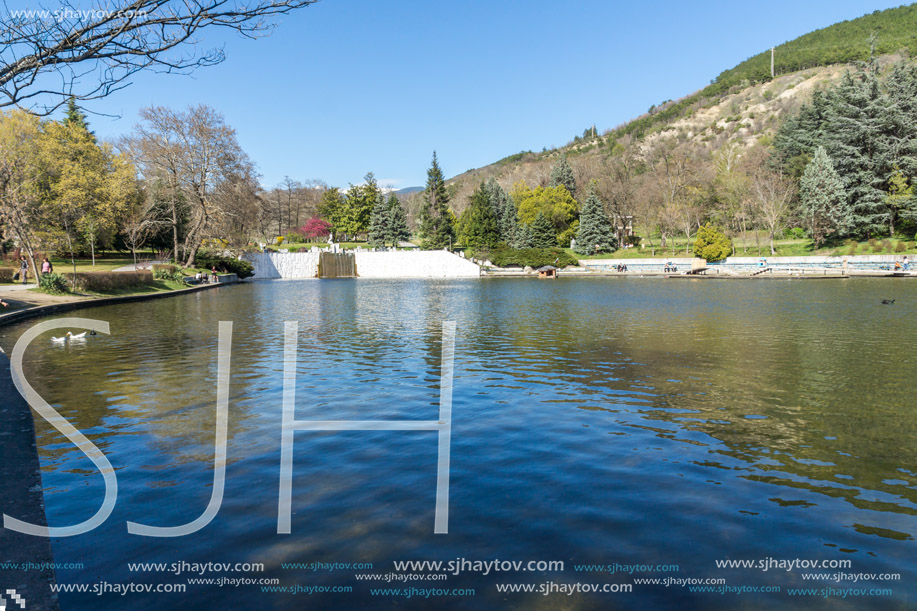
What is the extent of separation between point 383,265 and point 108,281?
138 feet

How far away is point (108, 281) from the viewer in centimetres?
2908

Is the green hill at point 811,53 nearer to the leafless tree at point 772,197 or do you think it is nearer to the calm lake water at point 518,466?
the leafless tree at point 772,197

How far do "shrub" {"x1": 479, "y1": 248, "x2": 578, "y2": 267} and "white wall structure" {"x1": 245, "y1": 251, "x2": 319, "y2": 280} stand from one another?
22.6 meters

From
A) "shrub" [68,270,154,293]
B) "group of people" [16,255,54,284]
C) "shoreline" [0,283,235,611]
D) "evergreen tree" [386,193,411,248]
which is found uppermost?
"evergreen tree" [386,193,411,248]

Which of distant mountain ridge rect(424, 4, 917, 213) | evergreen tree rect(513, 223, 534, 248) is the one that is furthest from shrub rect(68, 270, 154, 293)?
distant mountain ridge rect(424, 4, 917, 213)

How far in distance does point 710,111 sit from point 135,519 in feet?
520

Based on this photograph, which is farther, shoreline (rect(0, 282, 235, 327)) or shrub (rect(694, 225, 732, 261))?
shrub (rect(694, 225, 732, 261))

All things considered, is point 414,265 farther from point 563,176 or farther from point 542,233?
point 563,176

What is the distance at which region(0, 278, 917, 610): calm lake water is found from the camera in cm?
388

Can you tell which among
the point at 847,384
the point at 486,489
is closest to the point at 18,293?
the point at 486,489

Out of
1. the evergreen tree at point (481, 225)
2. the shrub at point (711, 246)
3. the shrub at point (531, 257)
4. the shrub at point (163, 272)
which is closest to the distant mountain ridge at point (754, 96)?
the evergreen tree at point (481, 225)

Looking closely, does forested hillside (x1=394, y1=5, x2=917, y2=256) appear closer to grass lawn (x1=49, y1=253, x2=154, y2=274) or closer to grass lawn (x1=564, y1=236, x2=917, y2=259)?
grass lawn (x1=564, y1=236, x2=917, y2=259)

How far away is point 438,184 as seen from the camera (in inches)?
3113

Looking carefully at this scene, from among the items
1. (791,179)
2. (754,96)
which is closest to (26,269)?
(791,179)
